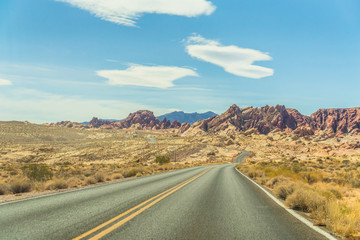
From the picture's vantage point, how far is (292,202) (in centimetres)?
840

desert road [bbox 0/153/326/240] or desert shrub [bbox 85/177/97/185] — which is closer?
desert road [bbox 0/153/326/240]

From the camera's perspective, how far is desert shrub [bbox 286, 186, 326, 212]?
7750 millimetres

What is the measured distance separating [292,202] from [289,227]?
2.95 metres

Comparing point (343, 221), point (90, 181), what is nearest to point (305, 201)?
point (343, 221)

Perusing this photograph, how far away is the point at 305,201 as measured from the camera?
26.7ft

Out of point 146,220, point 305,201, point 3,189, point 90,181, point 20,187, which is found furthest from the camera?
point 90,181

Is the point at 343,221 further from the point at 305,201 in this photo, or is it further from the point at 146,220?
the point at 146,220

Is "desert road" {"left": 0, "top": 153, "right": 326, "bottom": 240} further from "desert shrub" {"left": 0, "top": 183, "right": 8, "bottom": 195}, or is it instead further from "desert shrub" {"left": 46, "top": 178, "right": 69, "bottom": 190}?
"desert shrub" {"left": 46, "top": 178, "right": 69, "bottom": 190}

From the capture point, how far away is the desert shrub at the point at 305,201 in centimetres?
775

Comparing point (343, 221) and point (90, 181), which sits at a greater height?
point (343, 221)

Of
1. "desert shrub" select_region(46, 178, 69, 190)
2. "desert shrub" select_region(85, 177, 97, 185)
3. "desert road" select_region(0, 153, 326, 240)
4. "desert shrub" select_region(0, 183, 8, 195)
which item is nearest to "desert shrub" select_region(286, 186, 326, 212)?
"desert road" select_region(0, 153, 326, 240)

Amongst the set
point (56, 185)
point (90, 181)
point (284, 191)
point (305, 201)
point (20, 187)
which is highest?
point (305, 201)

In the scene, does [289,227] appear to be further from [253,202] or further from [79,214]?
[79,214]

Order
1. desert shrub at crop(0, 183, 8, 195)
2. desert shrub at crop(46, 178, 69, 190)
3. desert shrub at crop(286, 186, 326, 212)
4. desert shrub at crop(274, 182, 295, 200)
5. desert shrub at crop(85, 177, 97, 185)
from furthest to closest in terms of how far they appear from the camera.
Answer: desert shrub at crop(85, 177, 97, 185), desert shrub at crop(46, 178, 69, 190), desert shrub at crop(0, 183, 8, 195), desert shrub at crop(274, 182, 295, 200), desert shrub at crop(286, 186, 326, 212)
